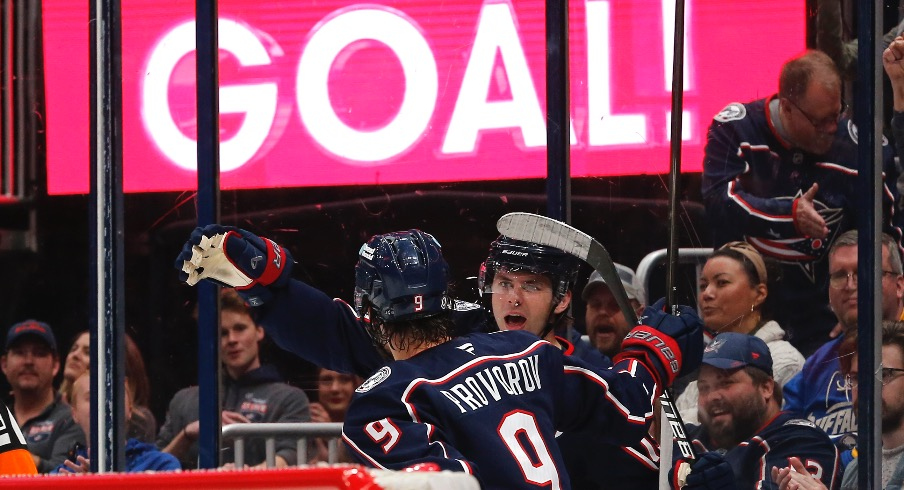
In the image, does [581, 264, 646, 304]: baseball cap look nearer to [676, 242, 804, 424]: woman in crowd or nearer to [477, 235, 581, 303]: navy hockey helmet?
[676, 242, 804, 424]: woman in crowd

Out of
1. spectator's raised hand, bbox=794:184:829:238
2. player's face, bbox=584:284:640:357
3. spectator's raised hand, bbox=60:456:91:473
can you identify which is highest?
spectator's raised hand, bbox=794:184:829:238

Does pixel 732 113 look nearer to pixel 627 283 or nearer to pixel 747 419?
pixel 627 283

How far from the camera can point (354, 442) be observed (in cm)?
198

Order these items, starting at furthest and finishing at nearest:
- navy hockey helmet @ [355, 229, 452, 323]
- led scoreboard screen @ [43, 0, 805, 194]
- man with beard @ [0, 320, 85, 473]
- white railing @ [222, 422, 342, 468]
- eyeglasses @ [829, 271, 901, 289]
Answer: man with beard @ [0, 320, 85, 473] → white railing @ [222, 422, 342, 468] → led scoreboard screen @ [43, 0, 805, 194] → eyeglasses @ [829, 271, 901, 289] → navy hockey helmet @ [355, 229, 452, 323]

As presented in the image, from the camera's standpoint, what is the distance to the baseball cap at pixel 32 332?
3627mm

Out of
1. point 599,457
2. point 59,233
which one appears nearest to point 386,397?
point 599,457

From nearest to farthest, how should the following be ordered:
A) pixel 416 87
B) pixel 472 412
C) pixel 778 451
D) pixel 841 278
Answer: pixel 472 412
pixel 841 278
pixel 778 451
pixel 416 87

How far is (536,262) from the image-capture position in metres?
2.57

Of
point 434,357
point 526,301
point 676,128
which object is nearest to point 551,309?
point 526,301

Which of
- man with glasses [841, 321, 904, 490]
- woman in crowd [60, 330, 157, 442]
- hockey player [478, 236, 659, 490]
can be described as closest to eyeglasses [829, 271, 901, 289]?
man with glasses [841, 321, 904, 490]

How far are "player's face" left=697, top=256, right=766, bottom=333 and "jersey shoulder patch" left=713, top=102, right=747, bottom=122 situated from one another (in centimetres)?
34

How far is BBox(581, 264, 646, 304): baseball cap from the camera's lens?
3.04 m

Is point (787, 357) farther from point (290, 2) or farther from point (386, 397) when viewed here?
point (290, 2)

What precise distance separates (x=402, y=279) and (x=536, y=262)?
0.53 m
